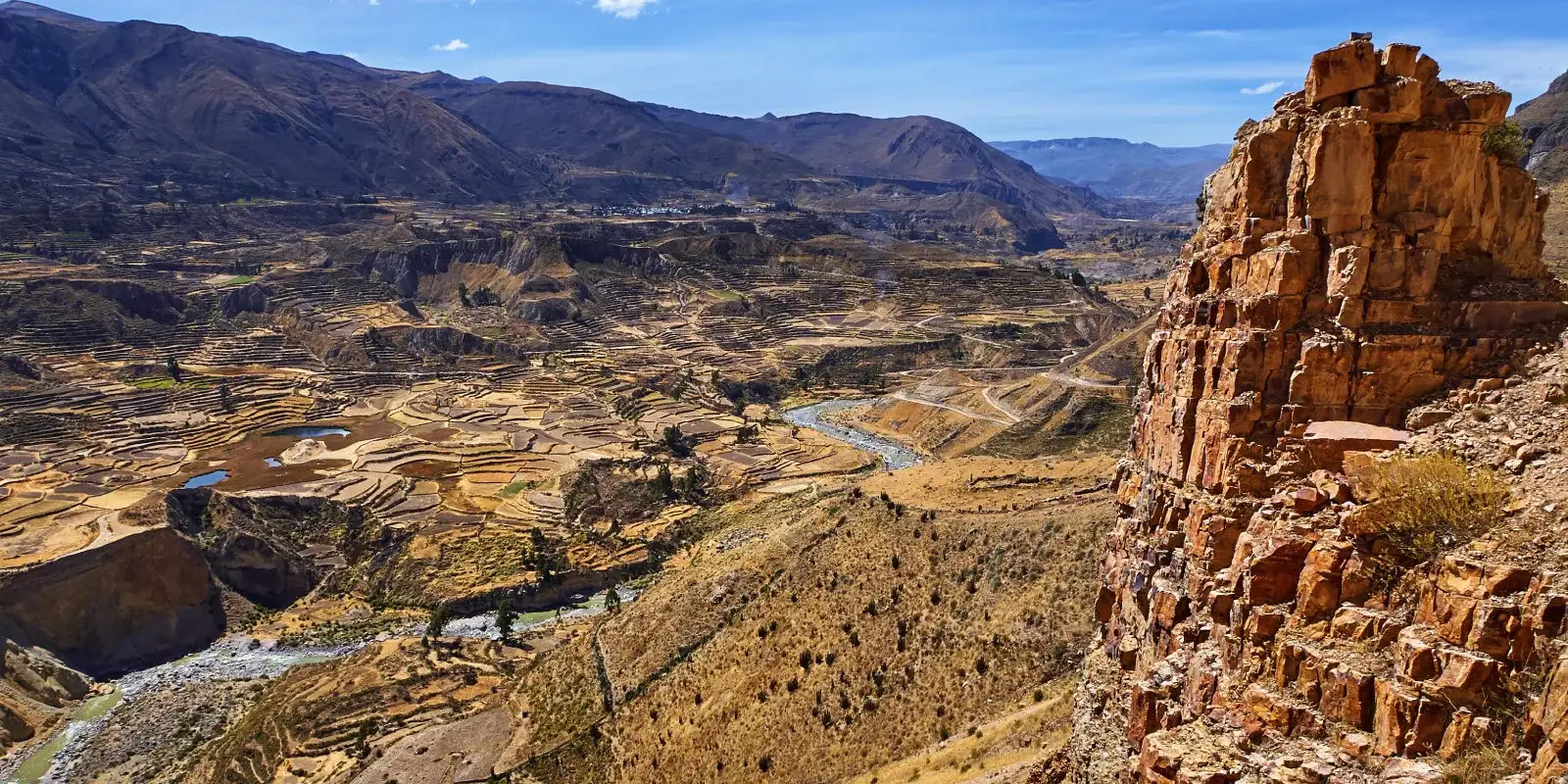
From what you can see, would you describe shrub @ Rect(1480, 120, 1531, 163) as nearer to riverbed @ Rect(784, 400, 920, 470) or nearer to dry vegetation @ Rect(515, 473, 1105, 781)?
dry vegetation @ Rect(515, 473, 1105, 781)

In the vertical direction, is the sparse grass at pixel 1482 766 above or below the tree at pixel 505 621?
above

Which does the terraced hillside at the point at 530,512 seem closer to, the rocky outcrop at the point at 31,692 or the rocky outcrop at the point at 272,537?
the rocky outcrop at the point at 272,537

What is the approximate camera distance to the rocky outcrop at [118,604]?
4859cm

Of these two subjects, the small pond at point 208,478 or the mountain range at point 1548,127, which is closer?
the small pond at point 208,478

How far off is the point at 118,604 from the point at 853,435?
203ft

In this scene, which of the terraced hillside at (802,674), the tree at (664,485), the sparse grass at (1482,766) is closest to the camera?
the sparse grass at (1482,766)

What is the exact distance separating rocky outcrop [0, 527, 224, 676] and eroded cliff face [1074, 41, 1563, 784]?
5546cm

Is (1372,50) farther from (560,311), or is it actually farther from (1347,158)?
(560,311)

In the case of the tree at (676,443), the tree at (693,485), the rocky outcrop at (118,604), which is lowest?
the rocky outcrop at (118,604)

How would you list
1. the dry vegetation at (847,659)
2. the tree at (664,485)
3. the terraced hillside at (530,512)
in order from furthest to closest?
the tree at (664,485)
the terraced hillside at (530,512)
the dry vegetation at (847,659)

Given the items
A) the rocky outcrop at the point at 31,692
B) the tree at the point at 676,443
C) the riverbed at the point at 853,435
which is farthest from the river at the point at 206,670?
the riverbed at the point at 853,435

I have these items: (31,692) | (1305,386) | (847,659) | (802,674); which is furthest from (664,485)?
(1305,386)

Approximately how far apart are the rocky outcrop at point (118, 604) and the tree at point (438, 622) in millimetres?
13912

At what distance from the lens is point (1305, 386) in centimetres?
1388
